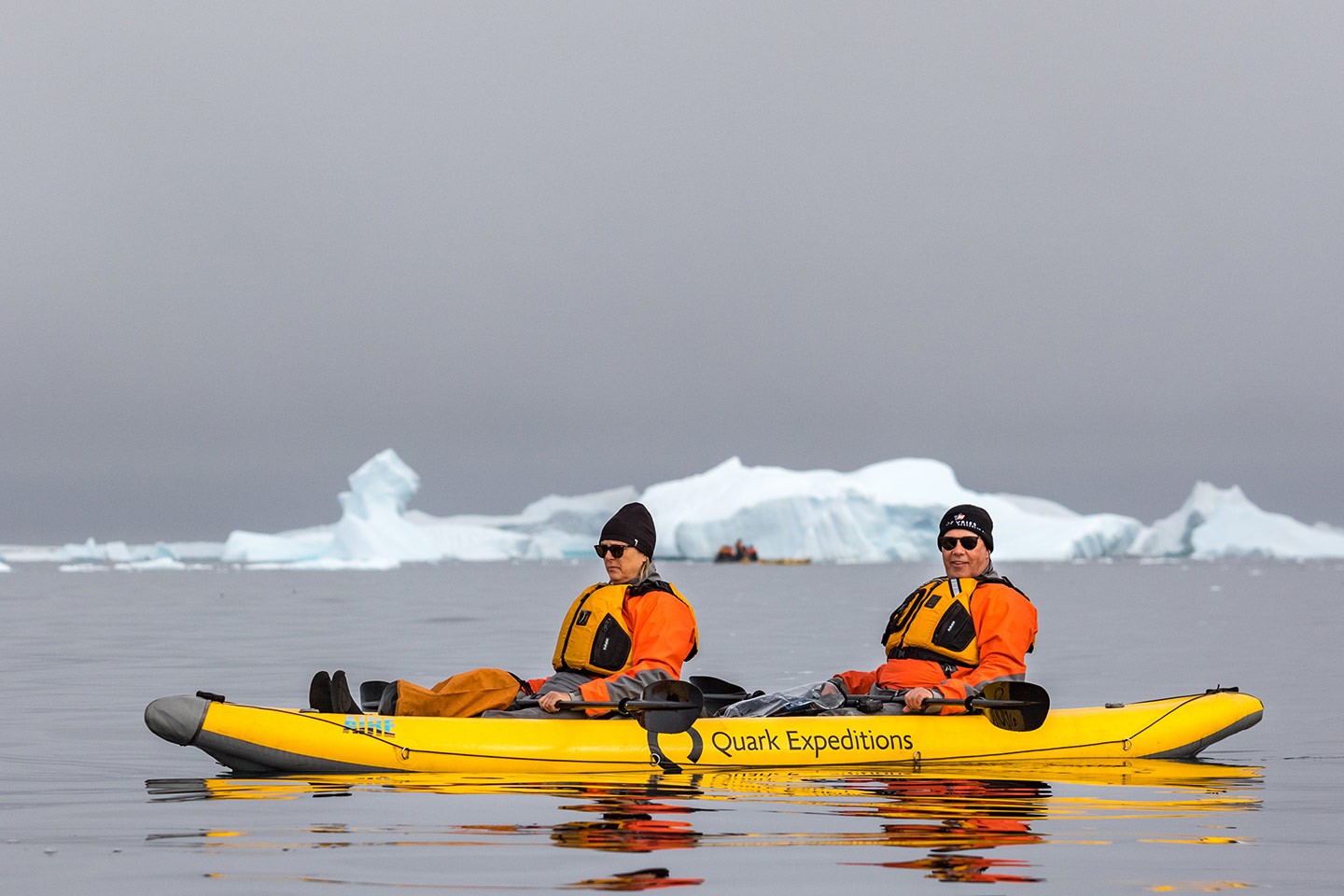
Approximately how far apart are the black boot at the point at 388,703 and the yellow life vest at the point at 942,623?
2764 millimetres

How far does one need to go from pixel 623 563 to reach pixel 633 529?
0.60 ft

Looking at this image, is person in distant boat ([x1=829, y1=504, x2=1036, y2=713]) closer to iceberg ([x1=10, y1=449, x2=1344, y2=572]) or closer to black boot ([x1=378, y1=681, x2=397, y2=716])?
black boot ([x1=378, y1=681, x2=397, y2=716])

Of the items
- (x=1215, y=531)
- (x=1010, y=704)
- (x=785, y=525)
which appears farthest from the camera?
(x=1215, y=531)

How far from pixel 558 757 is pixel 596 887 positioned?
9.79 ft

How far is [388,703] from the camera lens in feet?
26.8

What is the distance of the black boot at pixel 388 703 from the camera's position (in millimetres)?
8141

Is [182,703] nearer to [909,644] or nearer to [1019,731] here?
[909,644]

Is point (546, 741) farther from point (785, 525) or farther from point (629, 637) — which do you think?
point (785, 525)

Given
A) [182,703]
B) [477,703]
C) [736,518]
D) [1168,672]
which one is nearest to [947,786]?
[477,703]

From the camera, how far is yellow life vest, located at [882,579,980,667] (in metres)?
8.34

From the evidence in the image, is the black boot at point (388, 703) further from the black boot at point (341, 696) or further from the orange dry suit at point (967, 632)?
the orange dry suit at point (967, 632)

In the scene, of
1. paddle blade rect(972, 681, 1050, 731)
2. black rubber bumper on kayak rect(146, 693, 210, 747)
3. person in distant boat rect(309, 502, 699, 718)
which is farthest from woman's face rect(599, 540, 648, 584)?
black rubber bumper on kayak rect(146, 693, 210, 747)

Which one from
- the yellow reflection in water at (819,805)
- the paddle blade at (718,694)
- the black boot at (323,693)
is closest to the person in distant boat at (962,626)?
the yellow reflection in water at (819,805)

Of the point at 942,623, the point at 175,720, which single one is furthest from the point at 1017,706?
the point at 175,720
